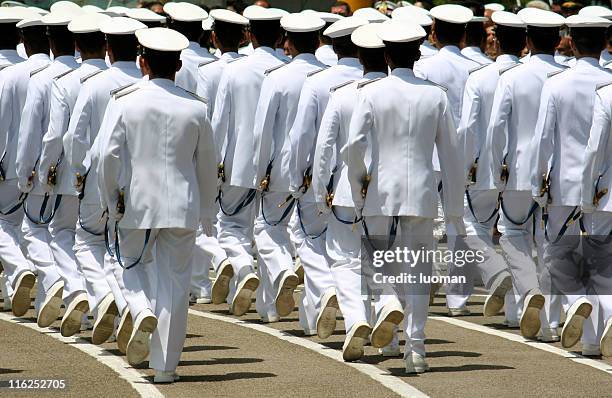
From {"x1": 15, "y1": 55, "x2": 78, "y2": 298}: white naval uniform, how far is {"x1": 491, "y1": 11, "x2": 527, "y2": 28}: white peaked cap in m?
3.44

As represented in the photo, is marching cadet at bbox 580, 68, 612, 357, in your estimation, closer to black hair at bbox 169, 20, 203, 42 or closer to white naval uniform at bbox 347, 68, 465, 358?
white naval uniform at bbox 347, 68, 465, 358

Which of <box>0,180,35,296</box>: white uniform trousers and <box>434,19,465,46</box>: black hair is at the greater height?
<box>434,19,465,46</box>: black hair

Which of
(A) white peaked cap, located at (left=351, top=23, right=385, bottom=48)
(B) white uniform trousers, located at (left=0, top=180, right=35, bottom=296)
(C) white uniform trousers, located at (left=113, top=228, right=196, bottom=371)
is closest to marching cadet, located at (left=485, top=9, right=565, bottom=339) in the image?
(A) white peaked cap, located at (left=351, top=23, right=385, bottom=48)

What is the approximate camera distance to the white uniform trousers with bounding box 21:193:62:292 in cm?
1416

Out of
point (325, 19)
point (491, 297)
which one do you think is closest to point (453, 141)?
point (491, 297)

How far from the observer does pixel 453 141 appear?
1190 centimetres

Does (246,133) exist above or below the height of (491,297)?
above

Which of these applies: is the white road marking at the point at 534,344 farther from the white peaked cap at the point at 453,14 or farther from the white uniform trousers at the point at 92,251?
the white uniform trousers at the point at 92,251

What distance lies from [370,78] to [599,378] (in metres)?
2.61

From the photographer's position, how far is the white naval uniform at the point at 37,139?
554 inches

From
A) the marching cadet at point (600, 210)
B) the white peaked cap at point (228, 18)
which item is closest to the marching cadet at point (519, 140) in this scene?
the marching cadet at point (600, 210)

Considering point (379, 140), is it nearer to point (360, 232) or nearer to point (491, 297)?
point (360, 232)

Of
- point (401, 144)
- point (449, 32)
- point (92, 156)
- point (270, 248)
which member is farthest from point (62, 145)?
point (449, 32)

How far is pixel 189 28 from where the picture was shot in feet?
53.1
